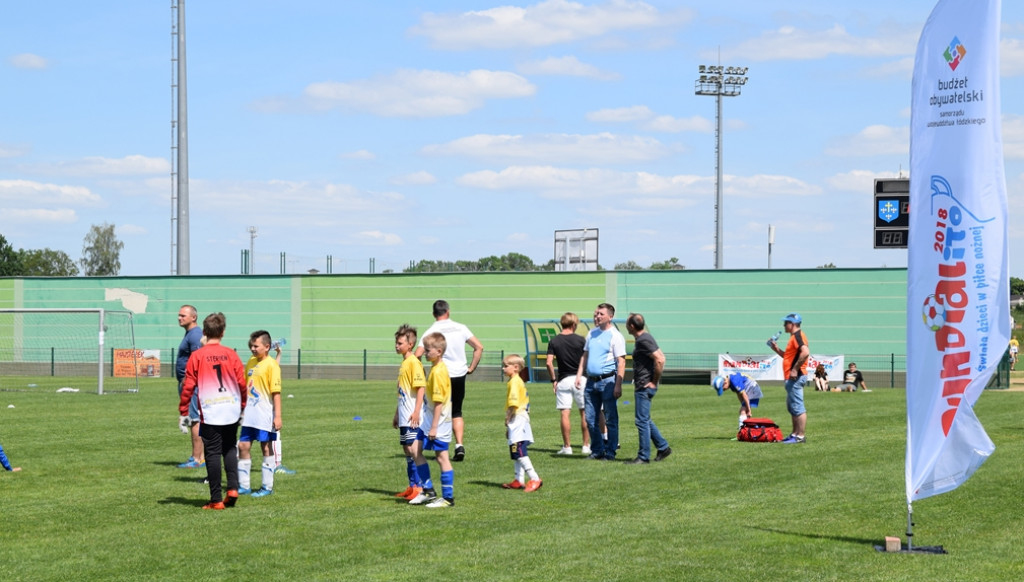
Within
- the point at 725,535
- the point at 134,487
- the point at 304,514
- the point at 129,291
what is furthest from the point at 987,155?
the point at 129,291

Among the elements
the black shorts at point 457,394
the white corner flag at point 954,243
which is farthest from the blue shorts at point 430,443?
the white corner flag at point 954,243

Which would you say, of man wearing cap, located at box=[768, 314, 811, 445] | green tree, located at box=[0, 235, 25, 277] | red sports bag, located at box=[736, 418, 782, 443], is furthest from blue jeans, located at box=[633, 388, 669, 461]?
green tree, located at box=[0, 235, 25, 277]

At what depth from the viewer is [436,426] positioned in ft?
38.0

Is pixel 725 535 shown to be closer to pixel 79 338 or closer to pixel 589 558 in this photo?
pixel 589 558

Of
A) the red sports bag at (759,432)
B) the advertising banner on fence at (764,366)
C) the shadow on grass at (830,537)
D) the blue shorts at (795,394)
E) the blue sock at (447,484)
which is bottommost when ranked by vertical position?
the advertising banner on fence at (764,366)

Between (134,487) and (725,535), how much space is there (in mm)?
6795

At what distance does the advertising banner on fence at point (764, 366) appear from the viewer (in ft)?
137

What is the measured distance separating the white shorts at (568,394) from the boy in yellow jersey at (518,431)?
3170 millimetres

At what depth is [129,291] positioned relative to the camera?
5375 centimetres

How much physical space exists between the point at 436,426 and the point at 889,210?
28483 mm

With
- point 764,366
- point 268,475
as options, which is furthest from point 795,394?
point 764,366

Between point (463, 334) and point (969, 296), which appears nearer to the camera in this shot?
point (969, 296)

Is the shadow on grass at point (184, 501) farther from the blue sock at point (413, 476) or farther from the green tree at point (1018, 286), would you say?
the green tree at point (1018, 286)

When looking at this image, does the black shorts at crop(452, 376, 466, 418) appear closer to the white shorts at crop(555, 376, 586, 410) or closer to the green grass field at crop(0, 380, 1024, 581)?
the green grass field at crop(0, 380, 1024, 581)
